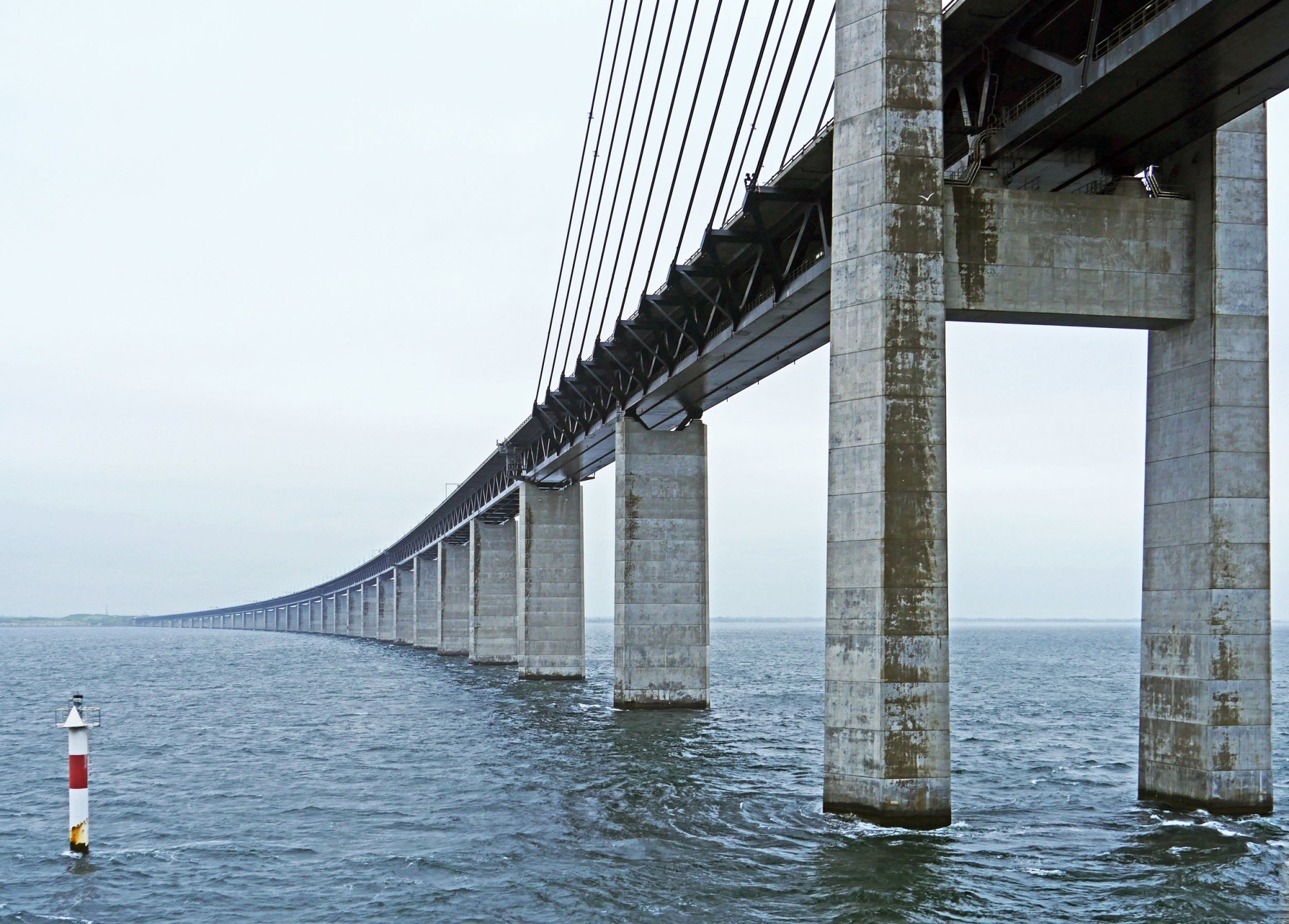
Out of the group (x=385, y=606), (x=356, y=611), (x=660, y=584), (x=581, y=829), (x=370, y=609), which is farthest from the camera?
(x=356, y=611)

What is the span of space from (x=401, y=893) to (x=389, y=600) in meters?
133

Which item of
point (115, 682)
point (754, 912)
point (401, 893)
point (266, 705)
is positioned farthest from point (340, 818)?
point (115, 682)

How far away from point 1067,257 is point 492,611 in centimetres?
6211

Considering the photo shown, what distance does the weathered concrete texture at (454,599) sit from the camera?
98938 millimetres

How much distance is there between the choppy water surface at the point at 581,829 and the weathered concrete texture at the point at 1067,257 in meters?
9.88

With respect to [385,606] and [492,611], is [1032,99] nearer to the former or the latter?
[492,611]

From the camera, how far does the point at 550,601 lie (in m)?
63.7

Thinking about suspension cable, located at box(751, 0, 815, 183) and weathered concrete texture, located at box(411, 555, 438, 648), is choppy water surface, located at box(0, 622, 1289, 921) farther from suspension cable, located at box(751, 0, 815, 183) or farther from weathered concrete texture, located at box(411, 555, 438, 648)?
weathered concrete texture, located at box(411, 555, 438, 648)

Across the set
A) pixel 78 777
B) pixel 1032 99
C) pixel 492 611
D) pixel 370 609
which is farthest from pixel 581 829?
pixel 370 609

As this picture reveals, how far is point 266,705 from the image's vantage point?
186 ft

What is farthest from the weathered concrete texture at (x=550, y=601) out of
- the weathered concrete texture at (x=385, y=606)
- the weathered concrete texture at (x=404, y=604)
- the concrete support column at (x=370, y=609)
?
the concrete support column at (x=370, y=609)

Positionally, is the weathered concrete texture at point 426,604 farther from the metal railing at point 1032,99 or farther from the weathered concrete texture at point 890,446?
the metal railing at point 1032,99

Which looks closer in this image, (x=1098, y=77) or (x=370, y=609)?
(x=1098, y=77)

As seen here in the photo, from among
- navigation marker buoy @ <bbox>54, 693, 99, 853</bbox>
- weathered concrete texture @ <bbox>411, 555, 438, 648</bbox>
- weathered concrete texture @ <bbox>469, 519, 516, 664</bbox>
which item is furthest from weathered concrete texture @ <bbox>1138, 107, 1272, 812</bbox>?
weathered concrete texture @ <bbox>411, 555, 438, 648</bbox>
